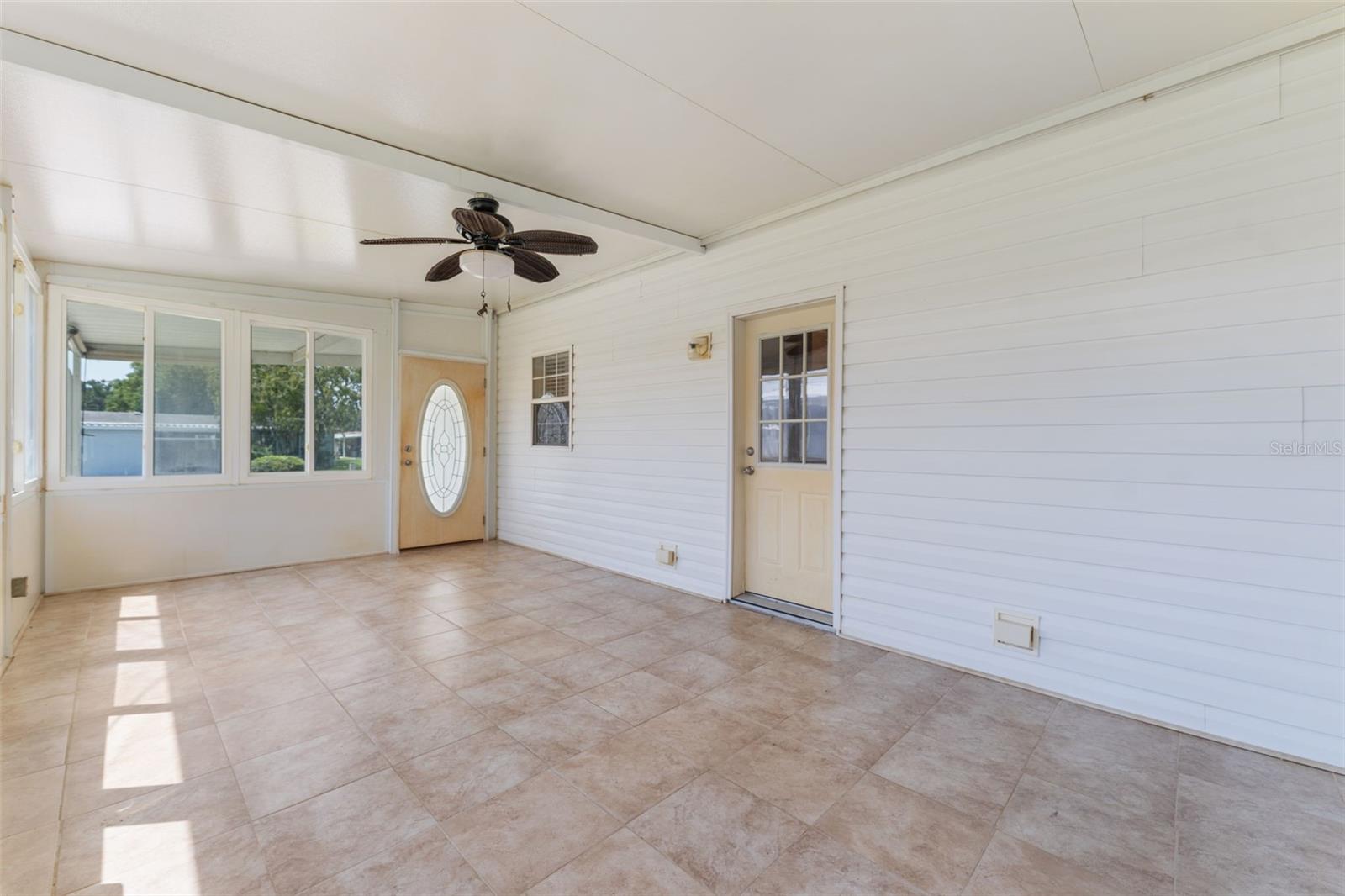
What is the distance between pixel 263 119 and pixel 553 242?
4.90 feet

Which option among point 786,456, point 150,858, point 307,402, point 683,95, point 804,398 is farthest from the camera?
point 307,402

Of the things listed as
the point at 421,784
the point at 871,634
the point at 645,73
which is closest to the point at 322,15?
the point at 645,73

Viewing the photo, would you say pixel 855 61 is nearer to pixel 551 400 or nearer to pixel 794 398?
pixel 794 398

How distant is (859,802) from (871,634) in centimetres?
162

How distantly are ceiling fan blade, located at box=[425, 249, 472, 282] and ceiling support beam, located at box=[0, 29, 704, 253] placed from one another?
0.47 meters

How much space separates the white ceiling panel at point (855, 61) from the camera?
7.04 ft

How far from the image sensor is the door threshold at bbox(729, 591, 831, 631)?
390 centimetres

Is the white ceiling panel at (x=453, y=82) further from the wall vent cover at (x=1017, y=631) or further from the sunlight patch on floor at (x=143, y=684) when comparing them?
the sunlight patch on floor at (x=143, y=684)

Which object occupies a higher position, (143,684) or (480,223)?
(480,223)

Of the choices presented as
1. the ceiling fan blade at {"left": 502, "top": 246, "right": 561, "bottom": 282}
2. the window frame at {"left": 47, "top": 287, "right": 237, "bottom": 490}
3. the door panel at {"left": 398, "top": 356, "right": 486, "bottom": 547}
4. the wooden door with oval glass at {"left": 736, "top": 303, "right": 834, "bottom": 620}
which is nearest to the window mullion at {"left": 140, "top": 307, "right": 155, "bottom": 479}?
the window frame at {"left": 47, "top": 287, "right": 237, "bottom": 490}

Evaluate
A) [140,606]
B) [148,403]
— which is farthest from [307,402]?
[140,606]

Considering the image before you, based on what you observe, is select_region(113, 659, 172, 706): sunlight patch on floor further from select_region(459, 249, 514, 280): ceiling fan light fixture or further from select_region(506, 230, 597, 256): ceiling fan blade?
select_region(506, 230, 597, 256): ceiling fan blade

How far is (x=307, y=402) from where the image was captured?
5801 millimetres

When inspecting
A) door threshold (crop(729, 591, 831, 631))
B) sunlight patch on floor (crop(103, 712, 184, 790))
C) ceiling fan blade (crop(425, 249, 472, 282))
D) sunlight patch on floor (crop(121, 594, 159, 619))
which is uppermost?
ceiling fan blade (crop(425, 249, 472, 282))
